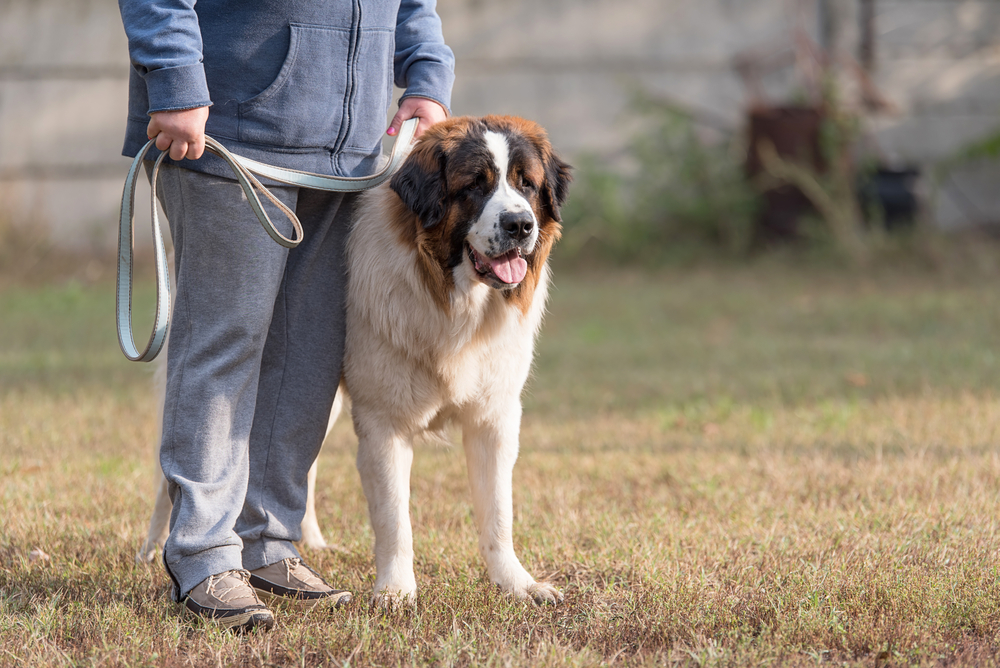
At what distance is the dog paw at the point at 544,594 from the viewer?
2.82 m

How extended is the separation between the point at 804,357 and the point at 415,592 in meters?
4.58

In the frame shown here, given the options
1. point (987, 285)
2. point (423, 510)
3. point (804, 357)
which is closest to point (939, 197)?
point (987, 285)

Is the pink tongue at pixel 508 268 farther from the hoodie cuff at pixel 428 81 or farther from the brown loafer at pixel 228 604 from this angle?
the brown loafer at pixel 228 604

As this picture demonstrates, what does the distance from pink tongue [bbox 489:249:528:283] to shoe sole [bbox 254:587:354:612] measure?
1.05 meters

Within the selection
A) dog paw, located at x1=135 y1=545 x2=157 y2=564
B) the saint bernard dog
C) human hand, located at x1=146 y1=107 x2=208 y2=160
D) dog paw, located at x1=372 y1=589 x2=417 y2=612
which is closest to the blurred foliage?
the saint bernard dog

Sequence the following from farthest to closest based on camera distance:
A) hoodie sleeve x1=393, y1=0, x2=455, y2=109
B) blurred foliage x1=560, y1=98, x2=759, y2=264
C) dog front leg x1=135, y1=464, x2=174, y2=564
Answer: blurred foliage x1=560, y1=98, x2=759, y2=264 → dog front leg x1=135, y1=464, x2=174, y2=564 → hoodie sleeve x1=393, y1=0, x2=455, y2=109

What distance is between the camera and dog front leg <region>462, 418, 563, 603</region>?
2961 millimetres

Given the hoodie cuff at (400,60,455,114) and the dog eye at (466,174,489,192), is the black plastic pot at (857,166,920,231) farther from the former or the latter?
the dog eye at (466,174,489,192)

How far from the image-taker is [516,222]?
2748 millimetres

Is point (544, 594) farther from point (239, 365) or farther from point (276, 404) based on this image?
point (239, 365)

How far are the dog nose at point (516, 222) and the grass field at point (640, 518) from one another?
1067 millimetres

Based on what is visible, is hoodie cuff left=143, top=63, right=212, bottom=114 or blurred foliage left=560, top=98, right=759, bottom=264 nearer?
hoodie cuff left=143, top=63, right=212, bottom=114

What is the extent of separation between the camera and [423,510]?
373cm

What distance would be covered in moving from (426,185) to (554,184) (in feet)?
1.42
